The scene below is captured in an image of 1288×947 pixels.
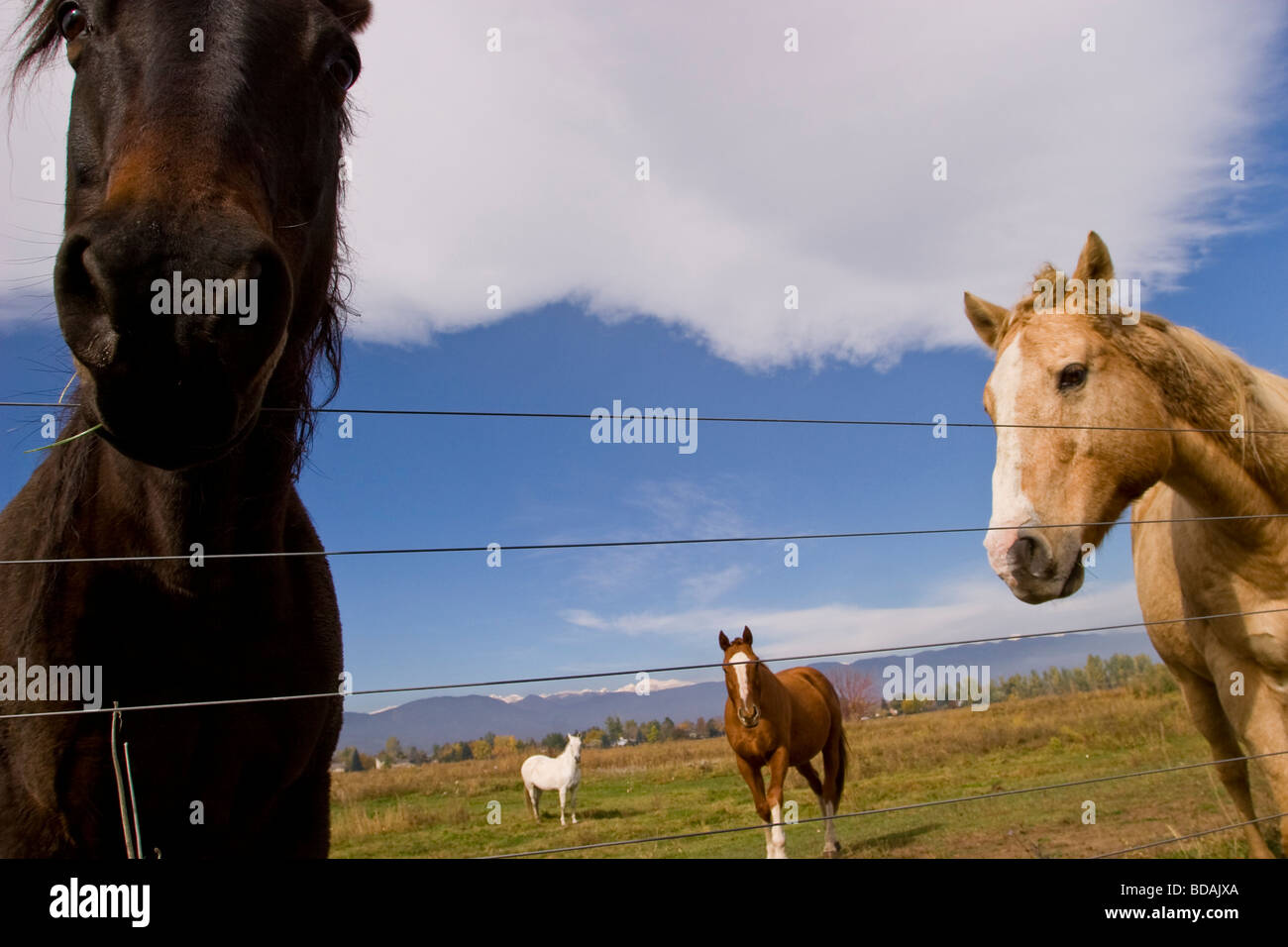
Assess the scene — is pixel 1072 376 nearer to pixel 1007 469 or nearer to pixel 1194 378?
pixel 1007 469

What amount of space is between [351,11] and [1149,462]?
3561mm

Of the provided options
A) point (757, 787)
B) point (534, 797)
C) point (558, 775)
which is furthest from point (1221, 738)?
point (534, 797)

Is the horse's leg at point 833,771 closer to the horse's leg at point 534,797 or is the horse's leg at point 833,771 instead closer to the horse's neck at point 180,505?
the horse's leg at point 534,797

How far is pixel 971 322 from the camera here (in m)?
3.85

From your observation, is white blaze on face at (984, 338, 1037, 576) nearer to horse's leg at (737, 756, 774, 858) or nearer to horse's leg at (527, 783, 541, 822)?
horse's leg at (737, 756, 774, 858)

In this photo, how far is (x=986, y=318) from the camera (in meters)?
3.79

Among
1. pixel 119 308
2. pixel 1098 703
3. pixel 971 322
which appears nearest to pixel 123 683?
pixel 119 308

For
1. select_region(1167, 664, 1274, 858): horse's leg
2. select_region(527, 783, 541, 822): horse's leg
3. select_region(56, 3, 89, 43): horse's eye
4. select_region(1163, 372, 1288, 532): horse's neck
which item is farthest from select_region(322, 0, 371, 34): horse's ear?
select_region(527, 783, 541, 822): horse's leg

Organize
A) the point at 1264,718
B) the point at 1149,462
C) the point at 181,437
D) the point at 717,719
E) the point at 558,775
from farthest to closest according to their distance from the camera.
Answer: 1. the point at 717,719
2. the point at 558,775
3. the point at 1264,718
4. the point at 1149,462
5. the point at 181,437

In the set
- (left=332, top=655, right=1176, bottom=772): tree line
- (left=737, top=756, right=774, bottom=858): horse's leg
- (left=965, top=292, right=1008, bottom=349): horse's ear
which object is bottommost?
(left=332, top=655, right=1176, bottom=772): tree line

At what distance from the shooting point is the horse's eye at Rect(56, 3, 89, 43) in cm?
179

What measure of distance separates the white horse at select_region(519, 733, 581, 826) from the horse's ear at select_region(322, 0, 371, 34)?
11298mm

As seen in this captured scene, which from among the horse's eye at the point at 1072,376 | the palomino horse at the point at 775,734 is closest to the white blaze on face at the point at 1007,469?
the horse's eye at the point at 1072,376
